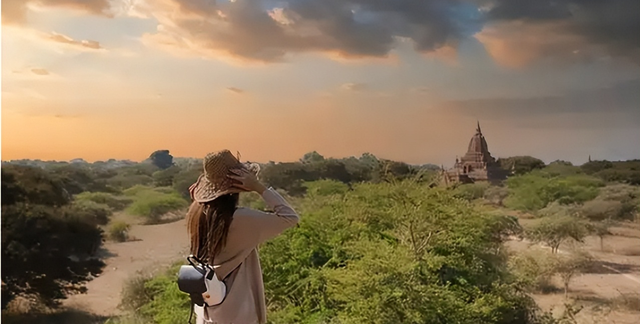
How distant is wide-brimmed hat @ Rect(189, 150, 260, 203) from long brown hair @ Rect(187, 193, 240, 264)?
0.01 meters

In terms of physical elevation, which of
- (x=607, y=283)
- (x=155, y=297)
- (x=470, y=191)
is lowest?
(x=155, y=297)

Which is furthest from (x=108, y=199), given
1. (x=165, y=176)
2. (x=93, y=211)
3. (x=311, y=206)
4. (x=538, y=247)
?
(x=538, y=247)

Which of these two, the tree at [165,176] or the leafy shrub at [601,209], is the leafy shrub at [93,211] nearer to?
the tree at [165,176]

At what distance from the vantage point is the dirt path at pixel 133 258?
144 inches

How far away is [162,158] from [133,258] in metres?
0.66

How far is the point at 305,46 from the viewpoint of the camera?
3.38 m

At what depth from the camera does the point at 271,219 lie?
1.17 meters

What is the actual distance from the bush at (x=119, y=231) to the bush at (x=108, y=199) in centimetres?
10

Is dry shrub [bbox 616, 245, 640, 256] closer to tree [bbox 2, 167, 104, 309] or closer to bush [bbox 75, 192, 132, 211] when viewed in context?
bush [bbox 75, 192, 132, 211]

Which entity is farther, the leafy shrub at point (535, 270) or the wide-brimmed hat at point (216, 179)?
the leafy shrub at point (535, 270)

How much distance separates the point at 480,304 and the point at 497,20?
1.53m

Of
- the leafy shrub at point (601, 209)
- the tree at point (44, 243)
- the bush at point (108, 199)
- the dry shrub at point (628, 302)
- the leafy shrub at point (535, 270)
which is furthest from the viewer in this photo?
the bush at point (108, 199)

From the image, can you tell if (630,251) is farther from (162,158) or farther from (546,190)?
(162,158)

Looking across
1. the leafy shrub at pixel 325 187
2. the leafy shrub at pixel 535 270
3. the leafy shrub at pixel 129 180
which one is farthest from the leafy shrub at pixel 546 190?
the leafy shrub at pixel 129 180
